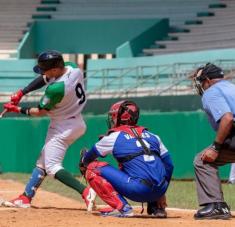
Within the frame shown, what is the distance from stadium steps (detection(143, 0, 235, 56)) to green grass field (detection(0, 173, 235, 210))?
1274 cm

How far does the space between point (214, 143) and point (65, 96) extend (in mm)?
1970

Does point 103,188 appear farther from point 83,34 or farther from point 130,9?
point 130,9

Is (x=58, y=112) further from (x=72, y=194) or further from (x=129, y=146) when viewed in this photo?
(x=72, y=194)

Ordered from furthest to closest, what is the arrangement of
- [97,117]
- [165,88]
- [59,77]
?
[165,88] < [97,117] < [59,77]

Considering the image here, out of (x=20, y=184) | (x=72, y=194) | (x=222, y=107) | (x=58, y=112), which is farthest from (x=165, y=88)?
(x=222, y=107)

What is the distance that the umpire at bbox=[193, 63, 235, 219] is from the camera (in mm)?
8094

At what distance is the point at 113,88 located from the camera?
82.2 ft

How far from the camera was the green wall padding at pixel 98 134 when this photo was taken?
52.5 feet

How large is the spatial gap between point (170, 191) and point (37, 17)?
2078 centimetres

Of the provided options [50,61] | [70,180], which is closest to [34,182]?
[70,180]

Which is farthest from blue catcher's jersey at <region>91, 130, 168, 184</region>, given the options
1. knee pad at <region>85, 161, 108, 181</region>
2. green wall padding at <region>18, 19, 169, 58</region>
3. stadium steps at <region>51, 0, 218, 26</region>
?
stadium steps at <region>51, 0, 218, 26</region>

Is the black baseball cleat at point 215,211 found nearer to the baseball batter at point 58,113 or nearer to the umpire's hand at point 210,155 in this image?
the umpire's hand at point 210,155

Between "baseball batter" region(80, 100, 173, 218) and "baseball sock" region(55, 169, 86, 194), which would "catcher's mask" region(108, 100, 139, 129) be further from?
"baseball sock" region(55, 169, 86, 194)

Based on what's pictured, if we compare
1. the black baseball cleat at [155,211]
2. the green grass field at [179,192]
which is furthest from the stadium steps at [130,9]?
the black baseball cleat at [155,211]
